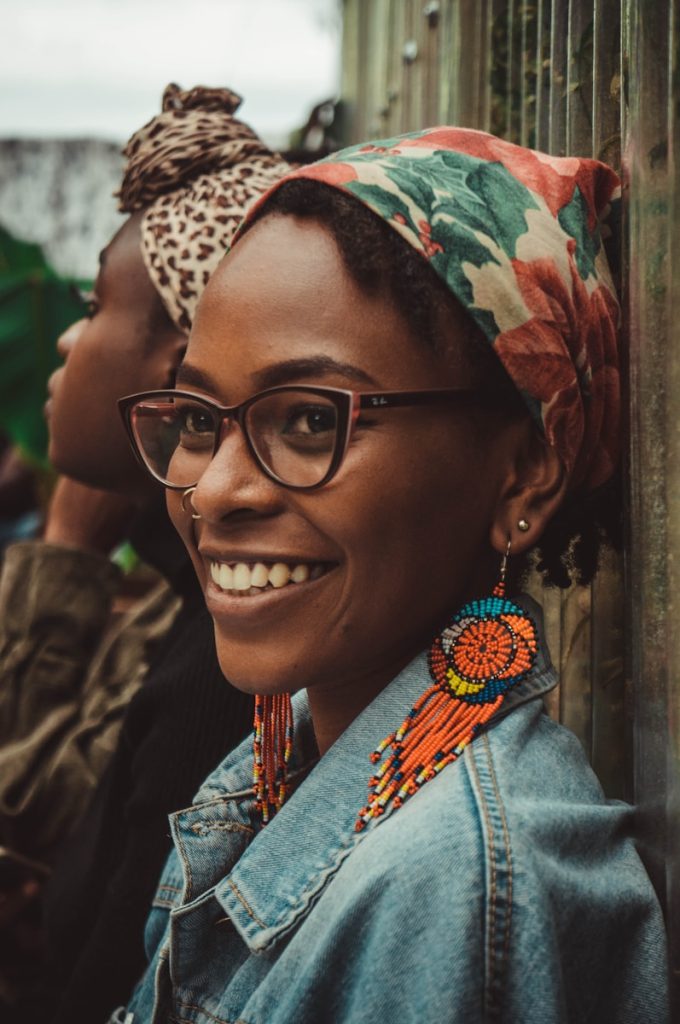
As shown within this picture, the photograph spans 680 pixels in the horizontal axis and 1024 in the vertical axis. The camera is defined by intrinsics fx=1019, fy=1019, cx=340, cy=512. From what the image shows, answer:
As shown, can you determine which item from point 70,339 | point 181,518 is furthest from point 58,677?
point 181,518

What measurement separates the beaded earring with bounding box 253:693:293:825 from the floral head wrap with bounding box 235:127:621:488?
2.14 feet

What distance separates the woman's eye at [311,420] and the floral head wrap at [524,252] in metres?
0.24

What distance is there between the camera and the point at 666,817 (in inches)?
56.4

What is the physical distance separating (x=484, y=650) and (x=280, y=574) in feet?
1.02

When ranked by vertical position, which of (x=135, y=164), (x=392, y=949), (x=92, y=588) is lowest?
(x=92, y=588)

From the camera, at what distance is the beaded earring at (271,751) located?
5.79 feet

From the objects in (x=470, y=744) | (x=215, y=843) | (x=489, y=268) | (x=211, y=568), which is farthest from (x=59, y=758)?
(x=489, y=268)

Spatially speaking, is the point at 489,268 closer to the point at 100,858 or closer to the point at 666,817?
the point at 666,817

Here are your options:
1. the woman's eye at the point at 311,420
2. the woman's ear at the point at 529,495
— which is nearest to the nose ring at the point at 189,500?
the woman's eye at the point at 311,420

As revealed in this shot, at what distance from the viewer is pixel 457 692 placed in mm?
1442

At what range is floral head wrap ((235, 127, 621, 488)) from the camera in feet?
4.58

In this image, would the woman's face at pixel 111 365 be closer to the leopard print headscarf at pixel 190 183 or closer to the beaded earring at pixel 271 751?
the leopard print headscarf at pixel 190 183

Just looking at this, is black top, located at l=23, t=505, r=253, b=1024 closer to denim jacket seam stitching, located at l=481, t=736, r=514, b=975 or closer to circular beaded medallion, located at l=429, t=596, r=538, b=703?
circular beaded medallion, located at l=429, t=596, r=538, b=703

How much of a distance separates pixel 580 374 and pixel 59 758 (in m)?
2.28
